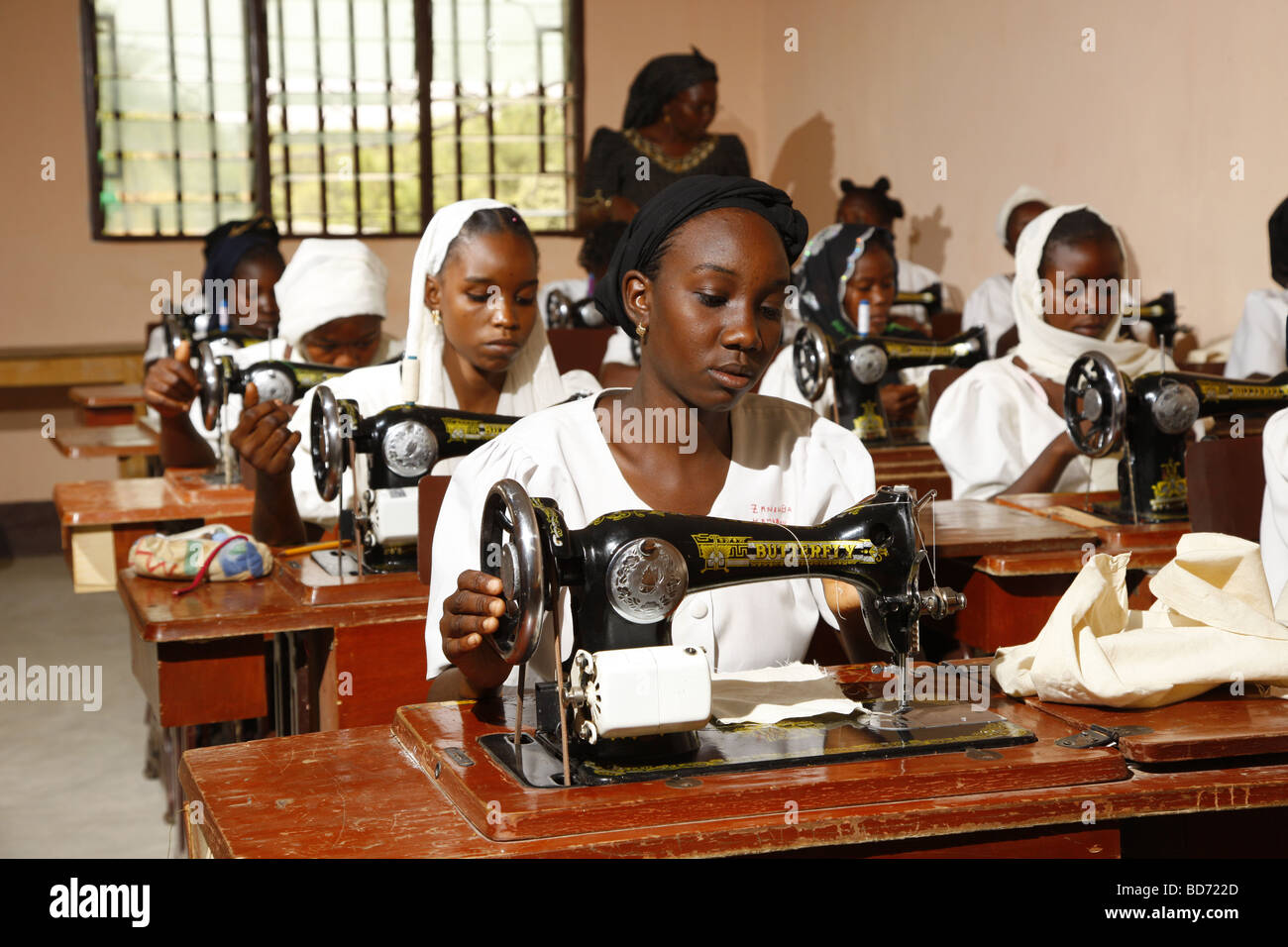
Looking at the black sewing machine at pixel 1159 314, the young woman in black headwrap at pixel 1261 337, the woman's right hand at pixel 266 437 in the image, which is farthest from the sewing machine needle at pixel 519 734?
the young woman in black headwrap at pixel 1261 337

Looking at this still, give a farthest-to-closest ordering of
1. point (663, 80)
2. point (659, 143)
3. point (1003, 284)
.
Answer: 1. point (659, 143)
2. point (663, 80)
3. point (1003, 284)

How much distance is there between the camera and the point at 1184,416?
283 centimetres

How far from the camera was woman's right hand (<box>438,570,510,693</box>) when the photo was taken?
145 centimetres

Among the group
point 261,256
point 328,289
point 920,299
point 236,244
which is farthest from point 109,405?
point 920,299

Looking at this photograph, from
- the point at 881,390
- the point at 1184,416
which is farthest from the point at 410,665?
the point at 881,390

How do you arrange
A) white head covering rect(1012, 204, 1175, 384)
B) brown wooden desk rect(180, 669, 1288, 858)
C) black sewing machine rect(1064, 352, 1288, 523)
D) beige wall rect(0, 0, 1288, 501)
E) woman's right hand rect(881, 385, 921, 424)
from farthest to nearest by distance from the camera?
1. beige wall rect(0, 0, 1288, 501)
2. woman's right hand rect(881, 385, 921, 424)
3. white head covering rect(1012, 204, 1175, 384)
4. black sewing machine rect(1064, 352, 1288, 523)
5. brown wooden desk rect(180, 669, 1288, 858)

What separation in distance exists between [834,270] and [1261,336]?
1.42 meters

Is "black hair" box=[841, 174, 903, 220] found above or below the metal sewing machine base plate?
above

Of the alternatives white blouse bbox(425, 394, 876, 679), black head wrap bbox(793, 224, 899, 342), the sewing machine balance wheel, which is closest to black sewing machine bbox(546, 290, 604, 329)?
black head wrap bbox(793, 224, 899, 342)

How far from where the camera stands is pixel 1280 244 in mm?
3838

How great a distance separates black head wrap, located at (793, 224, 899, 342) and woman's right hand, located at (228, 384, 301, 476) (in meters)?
2.50

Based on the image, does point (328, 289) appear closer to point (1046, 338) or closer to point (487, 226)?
point (487, 226)

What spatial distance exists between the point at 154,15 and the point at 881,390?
5427 mm

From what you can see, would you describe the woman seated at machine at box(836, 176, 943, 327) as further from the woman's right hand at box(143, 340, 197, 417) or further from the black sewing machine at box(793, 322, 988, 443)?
the woman's right hand at box(143, 340, 197, 417)
